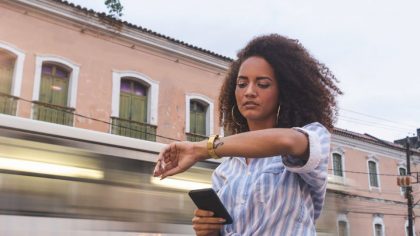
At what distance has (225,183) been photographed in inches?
70.1

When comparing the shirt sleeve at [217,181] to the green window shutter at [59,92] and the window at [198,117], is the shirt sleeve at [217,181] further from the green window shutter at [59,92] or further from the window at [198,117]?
the window at [198,117]

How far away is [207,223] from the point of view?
160 centimetres

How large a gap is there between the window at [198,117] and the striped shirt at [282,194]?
14254 mm

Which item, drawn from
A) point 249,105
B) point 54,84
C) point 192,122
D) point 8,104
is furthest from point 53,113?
point 249,105

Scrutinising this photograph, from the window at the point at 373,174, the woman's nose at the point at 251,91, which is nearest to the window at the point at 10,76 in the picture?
the woman's nose at the point at 251,91

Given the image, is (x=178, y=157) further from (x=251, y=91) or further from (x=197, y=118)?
(x=197, y=118)

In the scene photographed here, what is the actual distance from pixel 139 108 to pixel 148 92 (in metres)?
0.62

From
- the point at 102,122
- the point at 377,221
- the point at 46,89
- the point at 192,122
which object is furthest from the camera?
the point at 377,221

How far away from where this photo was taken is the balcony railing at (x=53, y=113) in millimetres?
12761

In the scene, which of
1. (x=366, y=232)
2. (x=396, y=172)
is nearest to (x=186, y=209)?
(x=366, y=232)

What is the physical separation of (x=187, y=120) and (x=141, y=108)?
1602 mm

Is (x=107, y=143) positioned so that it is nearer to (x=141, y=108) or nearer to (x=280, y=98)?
(x=280, y=98)

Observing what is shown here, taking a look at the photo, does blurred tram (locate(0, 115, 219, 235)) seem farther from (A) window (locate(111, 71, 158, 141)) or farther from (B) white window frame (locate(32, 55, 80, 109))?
(A) window (locate(111, 71, 158, 141))

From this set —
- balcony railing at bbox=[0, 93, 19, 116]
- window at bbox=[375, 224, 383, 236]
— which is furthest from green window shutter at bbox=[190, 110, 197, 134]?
window at bbox=[375, 224, 383, 236]
